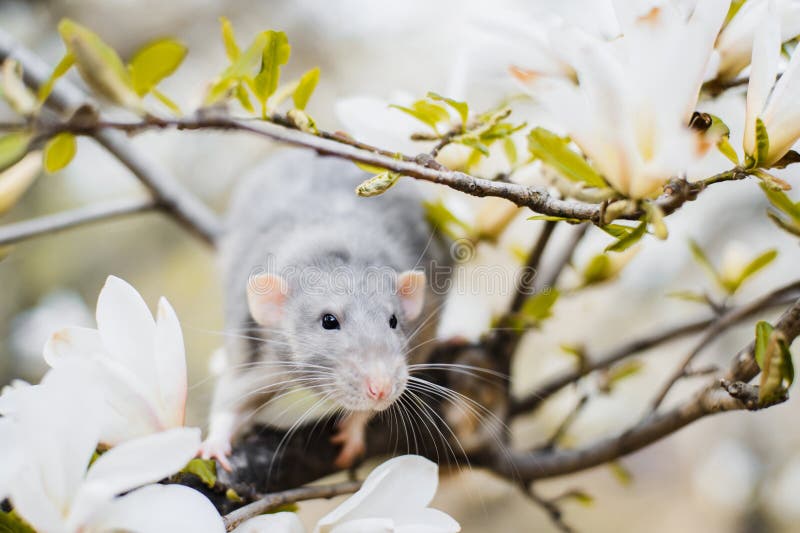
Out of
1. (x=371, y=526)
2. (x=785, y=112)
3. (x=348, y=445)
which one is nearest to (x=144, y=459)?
(x=371, y=526)

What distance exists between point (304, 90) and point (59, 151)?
18 cm

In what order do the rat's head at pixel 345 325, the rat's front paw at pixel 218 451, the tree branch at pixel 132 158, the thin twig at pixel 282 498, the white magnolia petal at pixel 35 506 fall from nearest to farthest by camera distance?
the white magnolia petal at pixel 35 506, the thin twig at pixel 282 498, the rat's front paw at pixel 218 451, the rat's head at pixel 345 325, the tree branch at pixel 132 158

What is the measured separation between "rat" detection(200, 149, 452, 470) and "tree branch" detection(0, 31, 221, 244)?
69 millimetres

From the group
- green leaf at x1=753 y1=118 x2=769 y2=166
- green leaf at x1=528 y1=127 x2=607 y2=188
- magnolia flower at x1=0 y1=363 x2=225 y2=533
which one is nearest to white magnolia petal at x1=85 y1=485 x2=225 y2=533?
A: magnolia flower at x1=0 y1=363 x2=225 y2=533

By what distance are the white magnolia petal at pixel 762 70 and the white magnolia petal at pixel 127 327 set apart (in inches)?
17.2

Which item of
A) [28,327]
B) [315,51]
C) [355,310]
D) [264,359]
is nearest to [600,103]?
[355,310]

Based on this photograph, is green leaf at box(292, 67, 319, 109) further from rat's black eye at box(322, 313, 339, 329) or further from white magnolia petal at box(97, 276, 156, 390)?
rat's black eye at box(322, 313, 339, 329)

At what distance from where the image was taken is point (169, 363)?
0.50 meters

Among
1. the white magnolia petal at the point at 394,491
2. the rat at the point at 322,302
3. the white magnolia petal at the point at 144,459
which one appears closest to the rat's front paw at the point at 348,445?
the rat at the point at 322,302

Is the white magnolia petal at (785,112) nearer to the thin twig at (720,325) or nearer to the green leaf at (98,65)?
the thin twig at (720,325)

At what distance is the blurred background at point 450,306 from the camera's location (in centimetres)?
160

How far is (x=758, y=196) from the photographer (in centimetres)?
194

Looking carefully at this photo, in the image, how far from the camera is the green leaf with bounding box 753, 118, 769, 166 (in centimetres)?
47

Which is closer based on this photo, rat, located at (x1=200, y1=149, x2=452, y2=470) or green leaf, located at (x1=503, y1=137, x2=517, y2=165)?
green leaf, located at (x1=503, y1=137, x2=517, y2=165)
